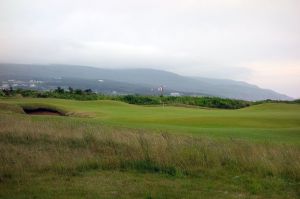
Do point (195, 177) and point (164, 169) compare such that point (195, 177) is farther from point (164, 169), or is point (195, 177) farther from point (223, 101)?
point (223, 101)

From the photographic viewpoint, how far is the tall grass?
1085 centimetres

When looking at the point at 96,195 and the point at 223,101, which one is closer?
the point at 96,195

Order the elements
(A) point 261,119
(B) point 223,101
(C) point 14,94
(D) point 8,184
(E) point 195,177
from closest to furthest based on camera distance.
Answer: (D) point 8,184
(E) point 195,177
(A) point 261,119
(C) point 14,94
(B) point 223,101

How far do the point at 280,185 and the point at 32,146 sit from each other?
8.34 meters

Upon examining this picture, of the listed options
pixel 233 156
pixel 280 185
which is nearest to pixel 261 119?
pixel 233 156

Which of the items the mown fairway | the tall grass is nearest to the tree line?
the mown fairway

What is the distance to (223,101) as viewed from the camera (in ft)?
224

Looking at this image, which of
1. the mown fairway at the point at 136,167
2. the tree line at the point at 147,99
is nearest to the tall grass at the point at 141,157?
the mown fairway at the point at 136,167

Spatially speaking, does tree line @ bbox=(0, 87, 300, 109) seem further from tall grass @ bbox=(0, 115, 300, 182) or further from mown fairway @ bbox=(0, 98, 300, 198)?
tall grass @ bbox=(0, 115, 300, 182)

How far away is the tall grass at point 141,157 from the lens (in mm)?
10852

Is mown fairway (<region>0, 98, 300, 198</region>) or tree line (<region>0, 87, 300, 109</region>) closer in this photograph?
mown fairway (<region>0, 98, 300, 198</region>)

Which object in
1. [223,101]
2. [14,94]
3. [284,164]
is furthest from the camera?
[223,101]

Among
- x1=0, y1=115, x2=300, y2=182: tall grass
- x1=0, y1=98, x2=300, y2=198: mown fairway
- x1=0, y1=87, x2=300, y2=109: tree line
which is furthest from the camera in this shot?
x1=0, y1=87, x2=300, y2=109: tree line

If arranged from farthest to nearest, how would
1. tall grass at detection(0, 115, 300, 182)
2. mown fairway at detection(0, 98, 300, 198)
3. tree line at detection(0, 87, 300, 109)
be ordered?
1. tree line at detection(0, 87, 300, 109)
2. tall grass at detection(0, 115, 300, 182)
3. mown fairway at detection(0, 98, 300, 198)
